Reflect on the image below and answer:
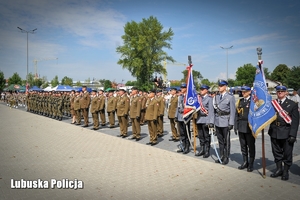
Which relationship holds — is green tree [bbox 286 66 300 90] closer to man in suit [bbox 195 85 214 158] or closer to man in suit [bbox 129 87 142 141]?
man in suit [bbox 129 87 142 141]

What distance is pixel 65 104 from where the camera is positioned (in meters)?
17.7

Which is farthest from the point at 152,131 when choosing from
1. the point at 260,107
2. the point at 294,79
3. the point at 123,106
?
the point at 294,79

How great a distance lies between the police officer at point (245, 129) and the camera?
569cm

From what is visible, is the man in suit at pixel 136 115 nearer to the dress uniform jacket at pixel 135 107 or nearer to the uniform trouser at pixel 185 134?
the dress uniform jacket at pixel 135 107

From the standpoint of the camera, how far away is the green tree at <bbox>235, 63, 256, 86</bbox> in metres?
82.2

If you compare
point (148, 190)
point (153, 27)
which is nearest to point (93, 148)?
point (148, 190)

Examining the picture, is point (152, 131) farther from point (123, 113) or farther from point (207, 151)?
point (207, 151)

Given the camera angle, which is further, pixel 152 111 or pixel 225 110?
pixel 152 111

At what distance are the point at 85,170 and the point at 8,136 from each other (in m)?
6.65

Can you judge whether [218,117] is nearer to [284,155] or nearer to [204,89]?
[204,89]

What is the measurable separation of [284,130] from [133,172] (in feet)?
11.4

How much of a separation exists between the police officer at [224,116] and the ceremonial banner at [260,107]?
28.0 inches

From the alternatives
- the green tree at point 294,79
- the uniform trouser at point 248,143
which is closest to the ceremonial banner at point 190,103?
the uniform trouser at point 248,143

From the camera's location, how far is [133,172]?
18.6 ft
